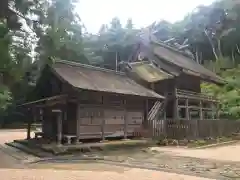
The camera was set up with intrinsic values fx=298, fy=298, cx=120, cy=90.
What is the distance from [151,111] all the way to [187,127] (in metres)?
2.62

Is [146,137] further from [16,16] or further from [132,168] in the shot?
[16,16]

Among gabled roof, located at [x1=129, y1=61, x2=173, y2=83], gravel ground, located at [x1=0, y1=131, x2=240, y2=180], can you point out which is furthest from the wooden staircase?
gravel ground, located at [x1=0, y1=131, x2=240, y2=180]

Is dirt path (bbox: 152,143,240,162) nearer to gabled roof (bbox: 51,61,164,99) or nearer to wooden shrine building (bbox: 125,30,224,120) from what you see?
gabled roof (bbox: 51,61,164,99)

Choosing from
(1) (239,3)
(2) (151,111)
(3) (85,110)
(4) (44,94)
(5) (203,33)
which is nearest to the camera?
(3) (85,110)

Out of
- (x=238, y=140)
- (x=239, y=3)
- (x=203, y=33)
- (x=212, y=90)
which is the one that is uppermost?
(x=239, y=3)

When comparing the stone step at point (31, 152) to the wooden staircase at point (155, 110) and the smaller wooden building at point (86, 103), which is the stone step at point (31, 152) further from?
the wooden staircase at point (155, 110)

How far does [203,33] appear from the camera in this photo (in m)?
48.5

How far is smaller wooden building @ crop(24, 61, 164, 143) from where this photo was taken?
50.8 ft

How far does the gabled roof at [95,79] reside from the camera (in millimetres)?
15492

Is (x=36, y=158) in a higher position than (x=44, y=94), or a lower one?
lower

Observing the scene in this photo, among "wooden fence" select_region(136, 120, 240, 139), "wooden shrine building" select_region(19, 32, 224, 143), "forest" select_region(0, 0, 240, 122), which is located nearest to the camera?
"forest" select_region(0, 0, 240, 122)

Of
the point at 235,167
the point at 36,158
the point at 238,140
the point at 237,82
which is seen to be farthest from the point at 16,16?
the point at 237,82

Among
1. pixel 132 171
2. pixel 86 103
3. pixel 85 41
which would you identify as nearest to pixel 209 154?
pixel 132 171

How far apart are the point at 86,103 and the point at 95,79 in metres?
2.04
